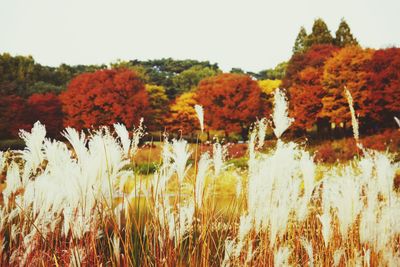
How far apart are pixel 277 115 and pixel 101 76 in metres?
33.1

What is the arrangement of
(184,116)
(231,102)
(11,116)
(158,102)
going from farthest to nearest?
(158,102)
(184,116)
(231,102)
(11,116)

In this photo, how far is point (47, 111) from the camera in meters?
33.2

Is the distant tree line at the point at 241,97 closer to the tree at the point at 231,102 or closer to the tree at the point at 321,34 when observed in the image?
the tree at the point at 231,102

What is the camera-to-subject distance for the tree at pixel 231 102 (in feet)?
113

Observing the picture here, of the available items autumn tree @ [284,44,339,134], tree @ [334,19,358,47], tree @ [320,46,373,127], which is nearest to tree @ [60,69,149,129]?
autumn tree @ [284,44,339,134]

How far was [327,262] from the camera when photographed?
2.66m

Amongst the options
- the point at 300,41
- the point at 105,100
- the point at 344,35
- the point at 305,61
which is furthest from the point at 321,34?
the point at 105,100

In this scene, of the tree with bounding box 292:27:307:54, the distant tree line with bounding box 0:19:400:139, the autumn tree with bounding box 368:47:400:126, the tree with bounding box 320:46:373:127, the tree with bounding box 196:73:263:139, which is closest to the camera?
the autumn tree with bounding box 368:47:400:126

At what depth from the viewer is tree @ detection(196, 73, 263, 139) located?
3438cm

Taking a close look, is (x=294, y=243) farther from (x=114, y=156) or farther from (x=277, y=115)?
(x=114, y=156)

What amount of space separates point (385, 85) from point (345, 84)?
2.61m

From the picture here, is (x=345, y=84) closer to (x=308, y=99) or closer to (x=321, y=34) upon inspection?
(x=308, y=99)

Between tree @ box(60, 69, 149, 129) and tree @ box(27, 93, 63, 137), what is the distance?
5.23 feet

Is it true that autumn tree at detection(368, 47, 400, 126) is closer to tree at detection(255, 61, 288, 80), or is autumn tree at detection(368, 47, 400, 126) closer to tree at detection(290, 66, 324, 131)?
tree at detection(290, 66, 324, 131)
